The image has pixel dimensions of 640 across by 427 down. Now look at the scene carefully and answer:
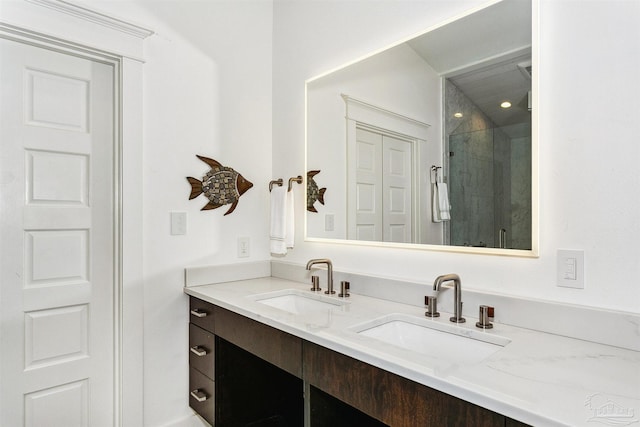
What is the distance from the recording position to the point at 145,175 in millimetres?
1850

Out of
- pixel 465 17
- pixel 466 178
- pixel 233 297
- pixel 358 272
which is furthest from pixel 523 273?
pixel 233 297

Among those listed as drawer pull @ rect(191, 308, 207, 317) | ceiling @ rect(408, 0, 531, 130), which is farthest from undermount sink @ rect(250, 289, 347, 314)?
ceiling @ rect(408, 0, 531, 130)

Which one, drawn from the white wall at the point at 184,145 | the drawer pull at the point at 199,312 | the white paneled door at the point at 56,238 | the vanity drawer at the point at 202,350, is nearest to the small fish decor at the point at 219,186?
the white wall at the point at 184,145

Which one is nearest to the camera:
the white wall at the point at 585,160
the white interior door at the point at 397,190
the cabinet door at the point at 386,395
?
the cabinet door at the point at 386,395

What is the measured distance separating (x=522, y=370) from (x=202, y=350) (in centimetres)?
145

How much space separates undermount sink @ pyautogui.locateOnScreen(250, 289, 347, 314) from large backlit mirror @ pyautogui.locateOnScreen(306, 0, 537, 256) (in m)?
0.34

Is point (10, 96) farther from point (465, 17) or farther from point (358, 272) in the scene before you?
point (465, 17)

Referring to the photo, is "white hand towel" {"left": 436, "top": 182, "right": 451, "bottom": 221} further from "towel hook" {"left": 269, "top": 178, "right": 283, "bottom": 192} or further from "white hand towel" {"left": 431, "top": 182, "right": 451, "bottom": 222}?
"towel hook" {"left": 269, "top": 178, "right": 283, "bottom": 192}

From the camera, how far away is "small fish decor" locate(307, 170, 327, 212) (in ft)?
6.89

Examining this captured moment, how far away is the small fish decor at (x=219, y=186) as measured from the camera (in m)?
2.03

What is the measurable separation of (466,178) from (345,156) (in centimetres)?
67

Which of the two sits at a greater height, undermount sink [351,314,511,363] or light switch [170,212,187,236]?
light switch [170,212,187,236]

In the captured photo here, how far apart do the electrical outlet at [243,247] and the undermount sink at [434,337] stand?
1086mm

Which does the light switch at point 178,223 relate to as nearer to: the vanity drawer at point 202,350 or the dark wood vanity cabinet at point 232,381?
the dark wood vanity cabinet at point 232,381
